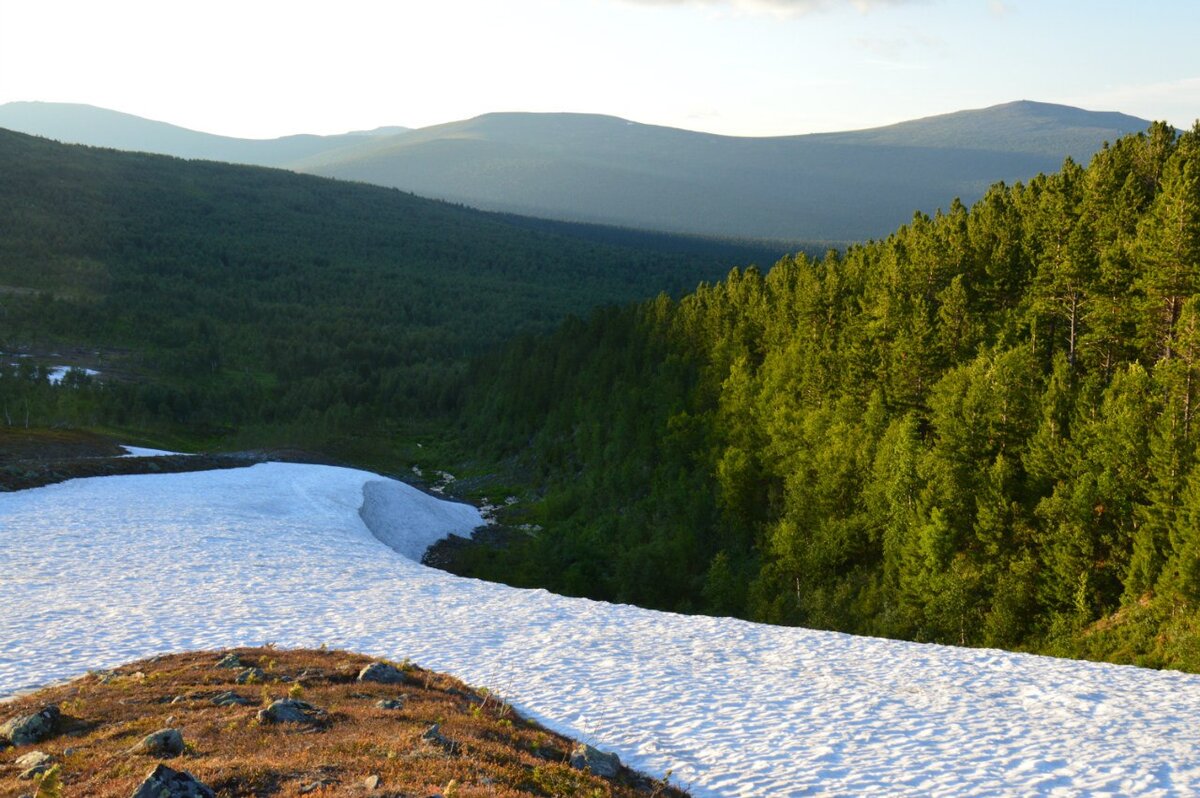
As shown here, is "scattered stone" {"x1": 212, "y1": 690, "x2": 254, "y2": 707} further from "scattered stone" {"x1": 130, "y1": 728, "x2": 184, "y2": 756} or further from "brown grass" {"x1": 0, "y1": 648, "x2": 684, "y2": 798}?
"scattered stone" {"x1": 130, "y1": 728, "x2": 184, "y2": 756}

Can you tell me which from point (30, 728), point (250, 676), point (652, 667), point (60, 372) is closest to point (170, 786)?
point (30, 728)

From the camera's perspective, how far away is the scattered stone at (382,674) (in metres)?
18.4

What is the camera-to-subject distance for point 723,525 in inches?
2532

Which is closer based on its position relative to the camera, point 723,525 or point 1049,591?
point 1049,591

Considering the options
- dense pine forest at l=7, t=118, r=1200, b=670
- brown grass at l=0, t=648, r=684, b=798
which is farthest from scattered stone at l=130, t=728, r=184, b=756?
dense pine forest at l=7, t=118, r=1200, b=670


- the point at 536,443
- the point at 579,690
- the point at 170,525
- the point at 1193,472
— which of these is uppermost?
the point at 1193,472

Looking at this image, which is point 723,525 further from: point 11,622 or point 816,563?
point 11,622

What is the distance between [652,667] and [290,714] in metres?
9.65

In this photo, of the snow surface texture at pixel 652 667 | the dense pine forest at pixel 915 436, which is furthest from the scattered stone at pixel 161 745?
the dense pine forest at pixel 915 436

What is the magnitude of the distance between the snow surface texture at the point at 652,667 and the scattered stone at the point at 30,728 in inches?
213

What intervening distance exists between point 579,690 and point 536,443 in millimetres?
78621

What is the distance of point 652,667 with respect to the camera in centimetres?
2153

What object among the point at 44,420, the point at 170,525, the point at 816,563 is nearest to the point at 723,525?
the point at 816,563

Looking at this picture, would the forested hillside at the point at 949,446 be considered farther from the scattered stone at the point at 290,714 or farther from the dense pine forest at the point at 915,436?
the scattered stone at the point at 290,714
